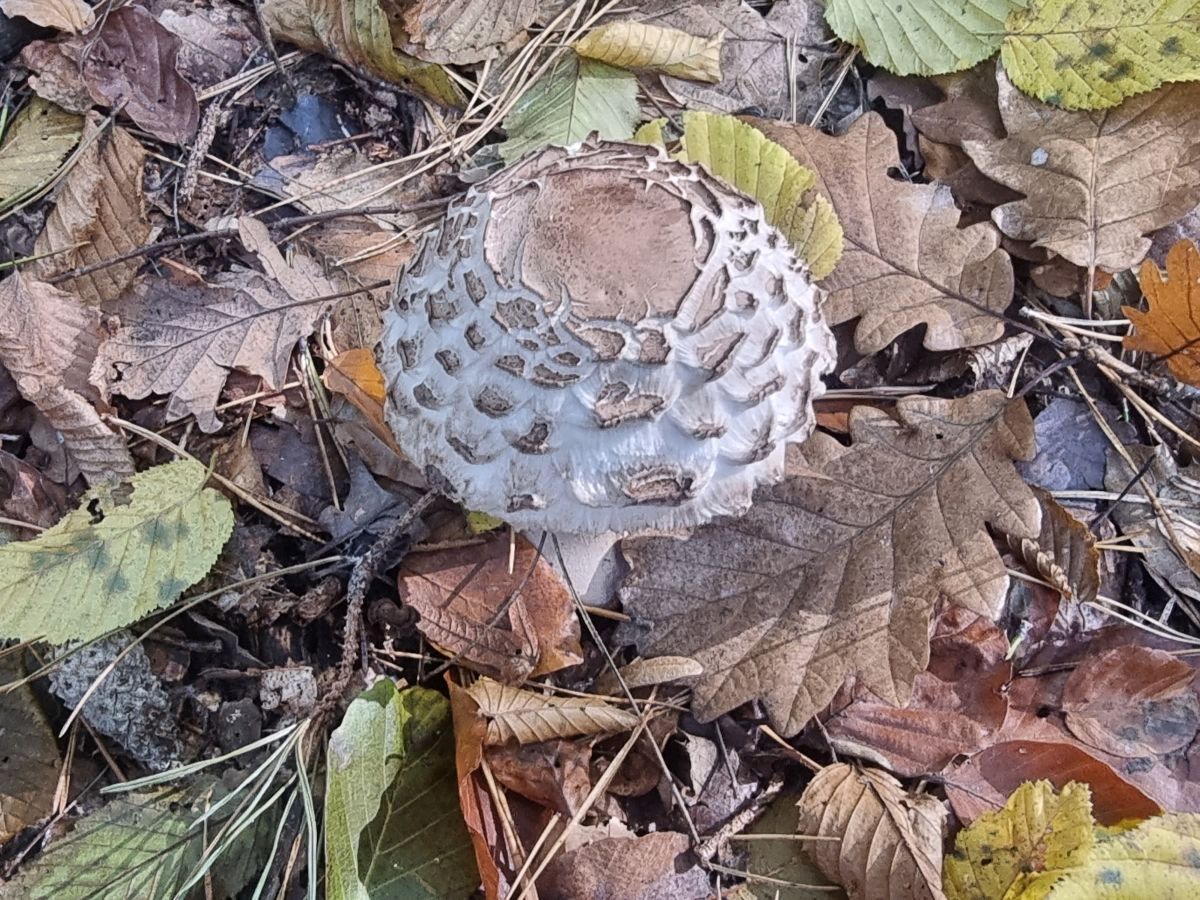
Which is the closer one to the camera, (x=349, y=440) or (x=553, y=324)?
(x=553, y=324)

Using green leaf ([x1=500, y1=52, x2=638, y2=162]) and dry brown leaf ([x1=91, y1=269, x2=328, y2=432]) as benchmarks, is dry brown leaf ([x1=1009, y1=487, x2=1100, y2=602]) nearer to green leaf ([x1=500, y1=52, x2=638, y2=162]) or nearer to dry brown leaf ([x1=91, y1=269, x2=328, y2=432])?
green leaf ([x1=500, y1=52, x2=638, y2=162])

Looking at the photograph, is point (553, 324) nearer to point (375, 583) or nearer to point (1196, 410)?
point (375, 583)

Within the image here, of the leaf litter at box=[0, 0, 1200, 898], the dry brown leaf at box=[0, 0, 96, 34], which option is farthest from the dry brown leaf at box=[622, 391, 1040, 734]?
the dry brown leaf at box=[0, 0, 96, 34]

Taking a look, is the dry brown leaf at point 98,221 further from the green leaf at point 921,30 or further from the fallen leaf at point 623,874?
the green leaf at point 921,30

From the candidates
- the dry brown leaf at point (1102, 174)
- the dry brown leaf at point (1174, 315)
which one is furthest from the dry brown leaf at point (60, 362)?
the dry brown leaf at point (1174, 315)

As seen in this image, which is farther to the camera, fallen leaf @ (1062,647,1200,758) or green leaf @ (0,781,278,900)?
fallen leaf @ (1062,647,1200,758)

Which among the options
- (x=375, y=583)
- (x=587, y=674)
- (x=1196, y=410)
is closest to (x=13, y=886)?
(x=375, y=583)
